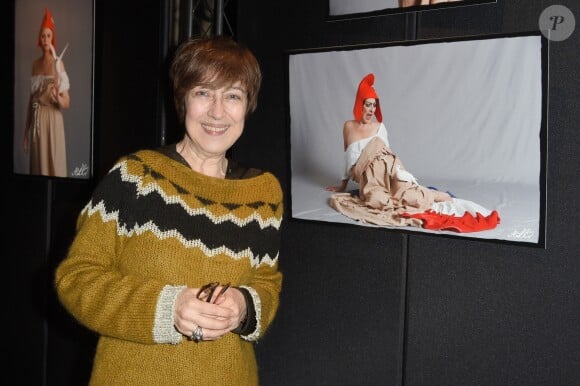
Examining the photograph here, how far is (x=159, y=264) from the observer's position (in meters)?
1.70

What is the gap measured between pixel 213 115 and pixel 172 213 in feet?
0.90

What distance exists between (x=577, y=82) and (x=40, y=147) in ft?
9.24

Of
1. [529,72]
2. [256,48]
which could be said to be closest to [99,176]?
[256,48]

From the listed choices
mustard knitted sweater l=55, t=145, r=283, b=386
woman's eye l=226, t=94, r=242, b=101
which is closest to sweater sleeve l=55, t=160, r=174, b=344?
mustard knitted sweater l=55, t=145, r=283, b=386

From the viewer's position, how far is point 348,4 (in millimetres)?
2346

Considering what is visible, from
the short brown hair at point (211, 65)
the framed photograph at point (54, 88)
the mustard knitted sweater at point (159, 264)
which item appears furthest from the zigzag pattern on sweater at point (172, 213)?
the framed photograph at point (54, 88)

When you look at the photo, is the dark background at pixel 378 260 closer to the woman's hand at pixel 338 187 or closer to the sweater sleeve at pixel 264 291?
the woman's hand at pixel 338 187

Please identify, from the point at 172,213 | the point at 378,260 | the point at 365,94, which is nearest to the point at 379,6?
the point at 365,94

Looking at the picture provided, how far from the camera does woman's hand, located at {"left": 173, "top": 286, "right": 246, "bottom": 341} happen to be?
154 cm

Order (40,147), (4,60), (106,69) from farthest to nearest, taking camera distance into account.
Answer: (4,60), (40,147), (106,69)

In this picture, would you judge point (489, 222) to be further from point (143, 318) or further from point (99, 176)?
point (99, 176)

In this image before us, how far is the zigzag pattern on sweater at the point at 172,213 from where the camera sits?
66.5 inches

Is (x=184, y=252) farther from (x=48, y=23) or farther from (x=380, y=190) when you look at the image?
(x=48, y=23)
